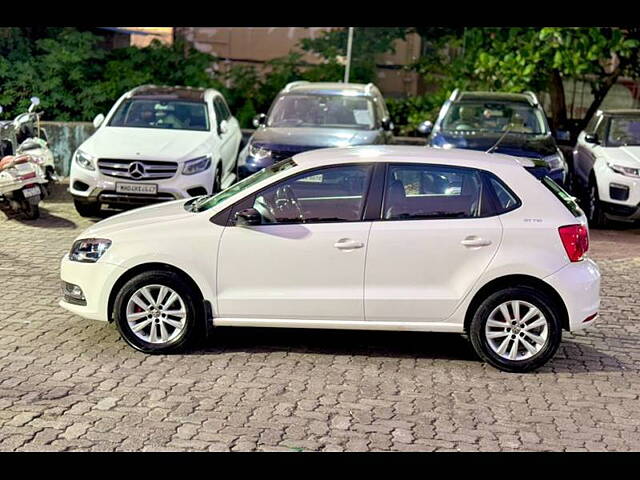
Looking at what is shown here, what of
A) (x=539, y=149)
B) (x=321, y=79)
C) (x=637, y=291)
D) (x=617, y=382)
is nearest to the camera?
(x=617, y=382)

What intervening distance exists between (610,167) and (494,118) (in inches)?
77.9

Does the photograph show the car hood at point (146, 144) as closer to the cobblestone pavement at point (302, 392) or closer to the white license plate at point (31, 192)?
the white license plate at point (31, 192)

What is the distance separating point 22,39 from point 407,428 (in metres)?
13.6

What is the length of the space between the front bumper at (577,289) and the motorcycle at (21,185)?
748 centimetres

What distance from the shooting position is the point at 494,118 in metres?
14.9

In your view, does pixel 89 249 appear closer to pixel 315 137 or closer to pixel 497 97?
pixel 315 137

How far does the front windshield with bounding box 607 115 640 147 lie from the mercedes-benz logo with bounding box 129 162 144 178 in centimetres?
643

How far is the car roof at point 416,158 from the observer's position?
7.68 m

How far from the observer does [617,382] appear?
749cm

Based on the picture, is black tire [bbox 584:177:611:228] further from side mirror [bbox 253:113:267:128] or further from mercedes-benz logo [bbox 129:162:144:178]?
mercedes-benz logo [bbox 129:162:144:178]

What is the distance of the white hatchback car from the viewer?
7.43 metres

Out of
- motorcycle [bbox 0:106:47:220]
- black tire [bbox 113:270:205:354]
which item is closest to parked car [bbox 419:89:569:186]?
motorcycle [bbox 0:106:47:220]
